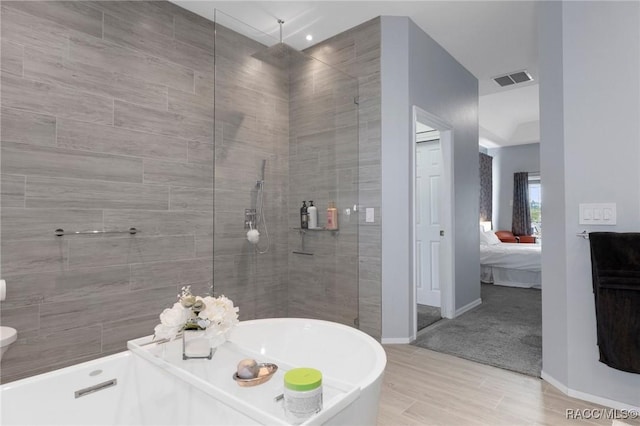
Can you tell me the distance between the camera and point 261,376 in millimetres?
1162

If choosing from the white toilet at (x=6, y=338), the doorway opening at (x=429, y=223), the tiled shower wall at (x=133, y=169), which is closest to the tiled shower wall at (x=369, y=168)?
the tiled shower wall at (x=133, y=169)

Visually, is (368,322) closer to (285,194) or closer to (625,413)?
(285,194)

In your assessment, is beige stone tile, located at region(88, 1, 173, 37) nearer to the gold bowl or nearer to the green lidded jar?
the gold bowl

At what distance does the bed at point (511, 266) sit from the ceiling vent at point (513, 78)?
252 cm

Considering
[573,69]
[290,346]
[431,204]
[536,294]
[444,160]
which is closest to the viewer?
[290,346]

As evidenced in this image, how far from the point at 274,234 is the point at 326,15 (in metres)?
2.07

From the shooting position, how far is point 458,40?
3668 millimetres

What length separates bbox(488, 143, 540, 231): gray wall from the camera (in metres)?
8.24

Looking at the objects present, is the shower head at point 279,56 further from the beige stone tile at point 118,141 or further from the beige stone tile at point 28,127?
the beige stone tile at point 28,127

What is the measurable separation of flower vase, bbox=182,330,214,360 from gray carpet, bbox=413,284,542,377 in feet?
7.75

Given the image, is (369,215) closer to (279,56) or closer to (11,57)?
(279,56)

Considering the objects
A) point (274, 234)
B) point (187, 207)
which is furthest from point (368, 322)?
point (187, 207)

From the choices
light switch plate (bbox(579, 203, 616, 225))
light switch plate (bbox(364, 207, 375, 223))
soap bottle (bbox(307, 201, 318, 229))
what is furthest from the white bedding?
soap bottle (bbox(307, 201, 318, 229))

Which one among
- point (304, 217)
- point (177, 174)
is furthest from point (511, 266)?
point (177, 174)
